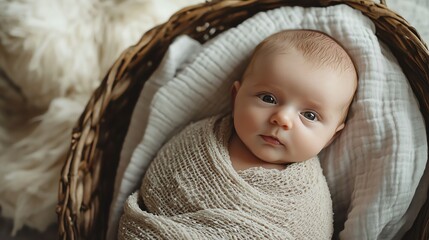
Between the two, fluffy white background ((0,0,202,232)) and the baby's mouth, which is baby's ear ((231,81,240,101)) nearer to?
the baby's mouth

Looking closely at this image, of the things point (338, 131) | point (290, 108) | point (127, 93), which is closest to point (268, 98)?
point (290, 108)

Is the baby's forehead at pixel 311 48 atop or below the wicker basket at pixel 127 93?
atop

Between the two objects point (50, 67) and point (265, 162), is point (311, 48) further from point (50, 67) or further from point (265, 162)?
point (50, 67)

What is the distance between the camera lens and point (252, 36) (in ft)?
3.19

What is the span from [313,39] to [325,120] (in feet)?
0.44

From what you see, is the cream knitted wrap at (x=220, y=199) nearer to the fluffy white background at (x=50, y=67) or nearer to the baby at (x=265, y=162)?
the baby at (x=265, y=162)

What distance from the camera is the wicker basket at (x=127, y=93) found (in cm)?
90

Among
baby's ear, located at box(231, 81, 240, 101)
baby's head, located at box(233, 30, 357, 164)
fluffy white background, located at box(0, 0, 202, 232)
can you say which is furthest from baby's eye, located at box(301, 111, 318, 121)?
fluffy white background, located at box(0, 0, 202, 232)

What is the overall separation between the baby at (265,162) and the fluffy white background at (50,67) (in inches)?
12.3

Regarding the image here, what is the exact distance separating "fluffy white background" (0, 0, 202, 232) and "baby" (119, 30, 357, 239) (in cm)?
31

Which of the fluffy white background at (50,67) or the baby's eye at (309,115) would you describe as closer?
the baby's eye at (309,115)

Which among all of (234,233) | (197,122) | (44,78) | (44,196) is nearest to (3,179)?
(44,196)

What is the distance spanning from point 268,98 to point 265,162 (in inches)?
4.0

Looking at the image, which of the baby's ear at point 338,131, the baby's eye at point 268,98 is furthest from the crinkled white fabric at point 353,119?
the baby's eye at point 268,98
